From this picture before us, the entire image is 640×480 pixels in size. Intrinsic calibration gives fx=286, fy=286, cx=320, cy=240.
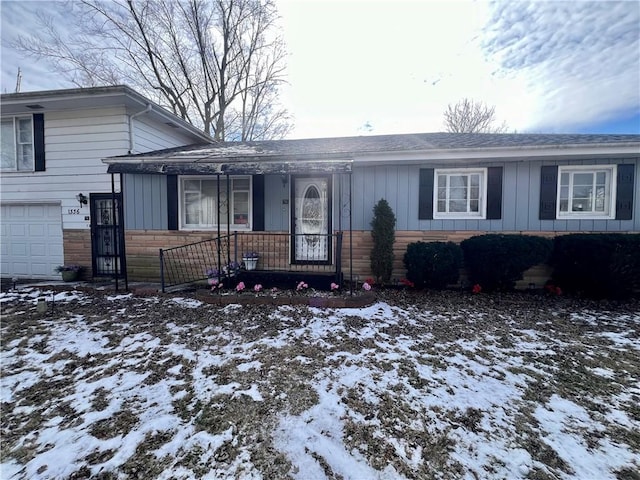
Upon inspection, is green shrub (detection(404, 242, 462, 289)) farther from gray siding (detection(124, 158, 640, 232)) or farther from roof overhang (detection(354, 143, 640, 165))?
roof overhang (detection(354, 143, 640, 165))

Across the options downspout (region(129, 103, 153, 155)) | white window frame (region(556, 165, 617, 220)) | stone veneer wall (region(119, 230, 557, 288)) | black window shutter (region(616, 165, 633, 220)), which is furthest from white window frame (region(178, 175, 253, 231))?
black window shutter (region(616, 165, 633, 220))

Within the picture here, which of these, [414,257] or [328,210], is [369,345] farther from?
[328,210]

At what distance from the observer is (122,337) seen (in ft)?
13.3

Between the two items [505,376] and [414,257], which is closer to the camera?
[505,376]

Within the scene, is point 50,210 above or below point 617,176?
below

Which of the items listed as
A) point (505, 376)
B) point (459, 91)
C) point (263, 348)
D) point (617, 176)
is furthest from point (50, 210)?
point (459, 91)

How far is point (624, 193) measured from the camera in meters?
6.04

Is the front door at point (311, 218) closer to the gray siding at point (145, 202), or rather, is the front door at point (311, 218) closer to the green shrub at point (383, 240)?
the green shrub at point (383, 240)

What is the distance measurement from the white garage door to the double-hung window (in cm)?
111

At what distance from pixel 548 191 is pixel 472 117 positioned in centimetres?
1569

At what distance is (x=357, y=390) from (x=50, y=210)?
9.30m

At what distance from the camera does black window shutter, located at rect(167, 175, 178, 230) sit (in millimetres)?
7156

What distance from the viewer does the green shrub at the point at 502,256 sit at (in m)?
5.66

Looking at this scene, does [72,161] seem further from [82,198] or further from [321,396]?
[321,396]
